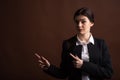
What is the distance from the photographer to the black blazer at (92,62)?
53.0 inches

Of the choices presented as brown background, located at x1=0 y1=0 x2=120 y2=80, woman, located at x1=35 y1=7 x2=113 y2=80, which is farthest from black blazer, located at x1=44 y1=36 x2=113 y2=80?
brown background, located at x1=0 y1=0 x2=120 y2=80

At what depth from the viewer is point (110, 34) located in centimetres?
251

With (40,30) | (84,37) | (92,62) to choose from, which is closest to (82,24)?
(84,37)

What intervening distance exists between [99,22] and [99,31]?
0.31 feet

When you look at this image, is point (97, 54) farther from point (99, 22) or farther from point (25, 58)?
point (25, 58)

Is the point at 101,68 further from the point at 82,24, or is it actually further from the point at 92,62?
the point at 82,24

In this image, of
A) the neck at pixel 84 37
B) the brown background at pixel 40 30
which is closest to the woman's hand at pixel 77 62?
the neck at pixel 84 37

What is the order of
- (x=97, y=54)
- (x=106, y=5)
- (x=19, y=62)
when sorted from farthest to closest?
(x=19, y=62), (x=106, y=5), (x=97, y=54)

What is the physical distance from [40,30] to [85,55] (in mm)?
1264

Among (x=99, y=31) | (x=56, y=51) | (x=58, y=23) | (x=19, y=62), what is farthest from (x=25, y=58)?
(x=99, y=31)

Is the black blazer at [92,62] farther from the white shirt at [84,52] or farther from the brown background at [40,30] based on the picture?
the brown background at [40,30]

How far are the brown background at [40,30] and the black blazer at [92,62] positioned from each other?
1117mm

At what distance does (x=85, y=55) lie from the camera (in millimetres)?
1399

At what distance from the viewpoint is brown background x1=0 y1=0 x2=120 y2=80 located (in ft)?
8.21
